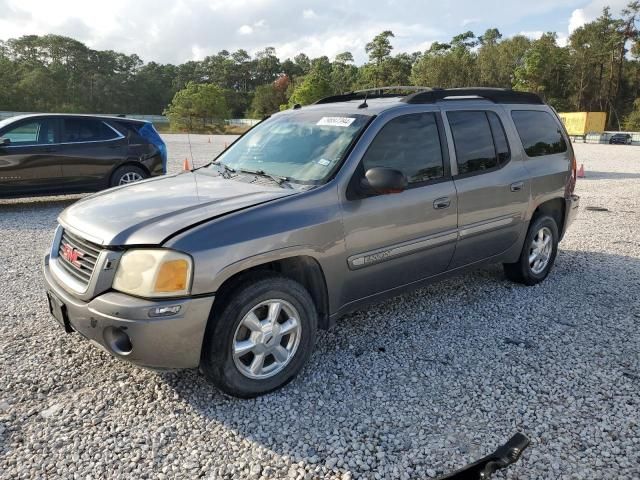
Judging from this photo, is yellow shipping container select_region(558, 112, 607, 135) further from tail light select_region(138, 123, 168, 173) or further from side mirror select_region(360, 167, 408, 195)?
side mirror select_region(360, 167, 408, 195)

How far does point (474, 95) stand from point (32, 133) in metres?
7.59

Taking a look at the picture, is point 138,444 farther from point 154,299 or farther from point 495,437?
point 495,437

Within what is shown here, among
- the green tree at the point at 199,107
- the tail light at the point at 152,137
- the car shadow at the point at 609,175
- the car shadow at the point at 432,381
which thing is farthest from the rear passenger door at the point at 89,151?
the green tree at the point at 199,107

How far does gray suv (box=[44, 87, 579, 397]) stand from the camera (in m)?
2.66

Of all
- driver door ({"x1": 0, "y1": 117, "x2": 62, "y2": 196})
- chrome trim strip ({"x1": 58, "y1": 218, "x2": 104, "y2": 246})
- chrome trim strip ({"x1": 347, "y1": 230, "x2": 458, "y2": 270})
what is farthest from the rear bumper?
driver door ({"x1": 0, "y1": 117, "x2": 62, "y2": 196})

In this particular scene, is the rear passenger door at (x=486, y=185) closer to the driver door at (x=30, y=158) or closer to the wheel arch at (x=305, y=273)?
the wheel arch at (x=305, y=273)

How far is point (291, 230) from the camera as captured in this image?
2949mm

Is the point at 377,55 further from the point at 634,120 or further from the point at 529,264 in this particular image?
the point at 529,264

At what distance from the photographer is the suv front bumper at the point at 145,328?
2.57 meters

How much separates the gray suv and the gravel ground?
357mm

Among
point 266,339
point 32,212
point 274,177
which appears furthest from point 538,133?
point 32,212

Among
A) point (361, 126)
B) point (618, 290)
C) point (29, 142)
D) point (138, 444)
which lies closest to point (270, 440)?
point (138, 444)

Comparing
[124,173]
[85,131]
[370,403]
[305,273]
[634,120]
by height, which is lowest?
[370,403]

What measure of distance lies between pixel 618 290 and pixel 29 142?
906cm
